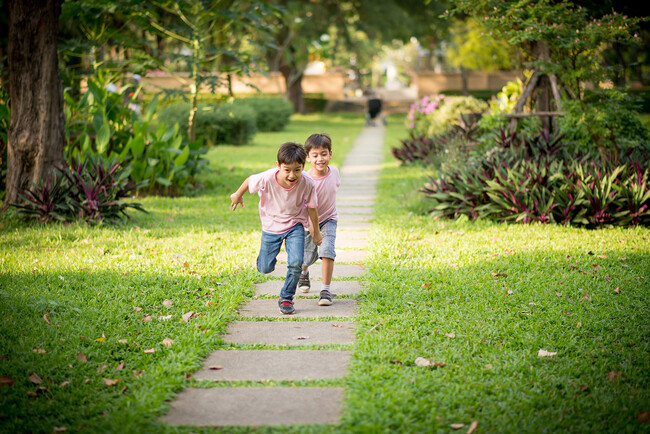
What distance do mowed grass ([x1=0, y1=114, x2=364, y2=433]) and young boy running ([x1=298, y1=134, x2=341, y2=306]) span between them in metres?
0.66

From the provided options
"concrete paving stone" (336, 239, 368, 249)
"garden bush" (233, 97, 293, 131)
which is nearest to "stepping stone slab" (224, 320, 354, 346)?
"concrete paving stone" (336, 239, 368, 249)

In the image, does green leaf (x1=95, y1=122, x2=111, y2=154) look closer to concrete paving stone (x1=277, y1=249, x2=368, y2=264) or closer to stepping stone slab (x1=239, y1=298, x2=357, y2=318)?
concrete paving stone (x1=277, y1=249, x2=368, y2=264)

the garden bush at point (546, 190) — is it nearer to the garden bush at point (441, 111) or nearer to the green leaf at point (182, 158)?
the green leaf at point (182, 158)

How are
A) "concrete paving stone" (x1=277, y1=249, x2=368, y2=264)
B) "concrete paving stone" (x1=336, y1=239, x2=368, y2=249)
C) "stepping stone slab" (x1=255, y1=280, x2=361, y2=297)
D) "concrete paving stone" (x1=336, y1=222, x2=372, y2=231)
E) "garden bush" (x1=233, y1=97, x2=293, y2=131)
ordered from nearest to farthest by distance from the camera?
"stepping stone slab" (x1=255, y1=280, x2=361, y2=297) < "concrete paving stone" (x1=277, y1=249, x2=368, y2=264) < "concrete paving stone" (x1=336, y1=239, x2=368, y2=249) < "concrete paving stone" (x1=336, y1=222, x2=372, y2=231) < "garden bush" (x1=233, y1=97, x2=293, y2=131)

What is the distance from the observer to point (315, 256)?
5.04 meters

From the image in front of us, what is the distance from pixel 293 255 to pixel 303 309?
1.59ft

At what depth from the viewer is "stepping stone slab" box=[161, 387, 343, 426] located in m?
3.07

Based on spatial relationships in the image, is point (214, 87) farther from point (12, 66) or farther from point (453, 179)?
point (453, 179)

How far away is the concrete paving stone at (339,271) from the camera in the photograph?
5750mm

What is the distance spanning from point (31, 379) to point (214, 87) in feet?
22.7

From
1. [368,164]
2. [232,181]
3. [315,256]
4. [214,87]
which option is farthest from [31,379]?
[368,164]

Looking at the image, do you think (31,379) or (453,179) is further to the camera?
(453,179)

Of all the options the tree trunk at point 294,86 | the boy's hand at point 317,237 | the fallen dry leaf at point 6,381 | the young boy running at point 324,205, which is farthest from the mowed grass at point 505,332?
the tree trunk at point 294,86

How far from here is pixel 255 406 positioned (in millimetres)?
3207
